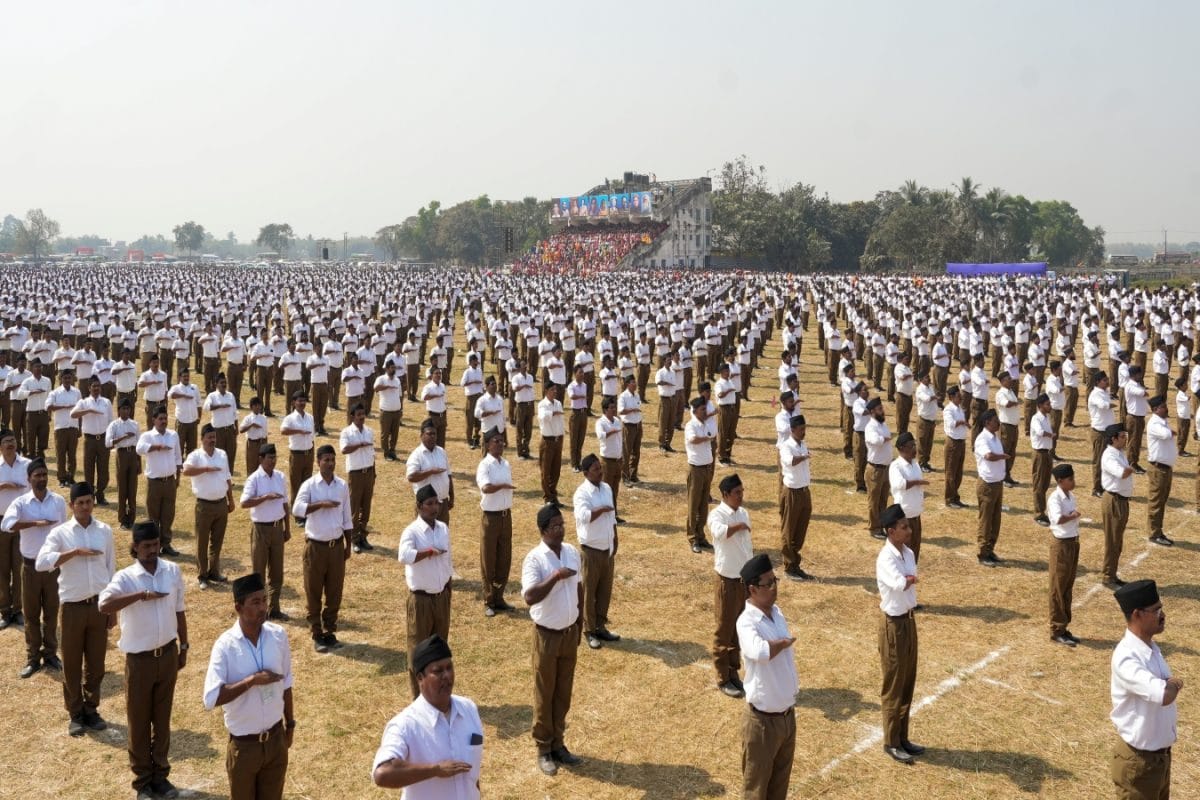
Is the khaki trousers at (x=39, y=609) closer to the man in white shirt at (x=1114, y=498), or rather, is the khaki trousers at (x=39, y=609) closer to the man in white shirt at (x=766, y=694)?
the man in white shirt at (x=766, y=694)

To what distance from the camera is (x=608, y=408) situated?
43.7 feet

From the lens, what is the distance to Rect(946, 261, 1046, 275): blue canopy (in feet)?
196

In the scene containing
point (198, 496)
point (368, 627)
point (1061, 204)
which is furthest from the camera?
point (1061, 204)

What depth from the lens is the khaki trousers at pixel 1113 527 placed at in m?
10.7

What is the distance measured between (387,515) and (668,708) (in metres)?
6.97

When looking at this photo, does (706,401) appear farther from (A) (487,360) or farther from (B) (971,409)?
(A) (487,360)

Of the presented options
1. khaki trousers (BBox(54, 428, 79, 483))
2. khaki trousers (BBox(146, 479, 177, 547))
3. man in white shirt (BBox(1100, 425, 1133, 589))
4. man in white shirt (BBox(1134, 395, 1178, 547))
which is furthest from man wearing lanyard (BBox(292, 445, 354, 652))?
man in white shirt (BBox(1134, 395, 1178, 547))

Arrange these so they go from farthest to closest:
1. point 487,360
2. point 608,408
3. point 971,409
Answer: point 487,360
point 971,409
point 608,408

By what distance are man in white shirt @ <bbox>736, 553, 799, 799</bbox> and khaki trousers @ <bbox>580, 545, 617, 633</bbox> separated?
329 centimetres

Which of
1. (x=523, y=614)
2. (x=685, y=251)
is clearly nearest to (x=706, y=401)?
(x=523, y=614)

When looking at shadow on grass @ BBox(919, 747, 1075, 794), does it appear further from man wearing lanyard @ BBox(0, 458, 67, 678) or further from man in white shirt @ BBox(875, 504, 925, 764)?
man wearing lanyard @ BBox(0, 458, 67, 678)

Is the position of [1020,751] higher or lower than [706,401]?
lower

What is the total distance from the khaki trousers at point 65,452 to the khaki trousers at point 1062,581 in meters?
14.1

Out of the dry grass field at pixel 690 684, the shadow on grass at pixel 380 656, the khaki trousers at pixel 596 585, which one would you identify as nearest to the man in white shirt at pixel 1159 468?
the dry grass field at pixel 690 684
